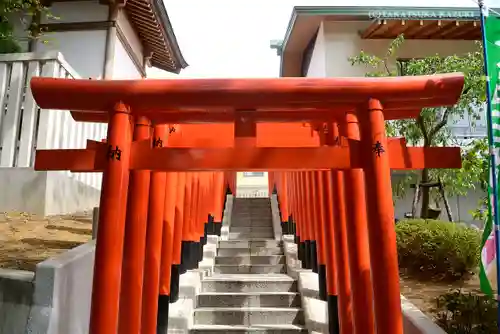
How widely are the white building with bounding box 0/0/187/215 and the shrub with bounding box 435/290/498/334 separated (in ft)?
22.9

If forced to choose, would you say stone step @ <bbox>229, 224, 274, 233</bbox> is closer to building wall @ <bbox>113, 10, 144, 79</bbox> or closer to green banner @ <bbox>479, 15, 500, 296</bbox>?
building wall @ <bbox>113, 10, 144, 79</bbox>

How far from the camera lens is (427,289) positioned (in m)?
5.76

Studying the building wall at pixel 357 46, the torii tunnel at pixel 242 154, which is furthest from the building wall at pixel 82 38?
the torii tunnel at pixel 242 154

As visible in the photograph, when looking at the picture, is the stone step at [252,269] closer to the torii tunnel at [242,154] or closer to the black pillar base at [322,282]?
the black pillar base at [322,282]

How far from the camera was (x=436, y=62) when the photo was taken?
917 centimetres

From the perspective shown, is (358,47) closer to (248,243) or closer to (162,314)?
(248,243)

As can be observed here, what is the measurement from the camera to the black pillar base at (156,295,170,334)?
19.0 feet

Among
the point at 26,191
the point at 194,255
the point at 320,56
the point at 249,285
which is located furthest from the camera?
the point at 320,56

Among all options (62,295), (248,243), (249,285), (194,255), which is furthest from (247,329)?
(248,243)

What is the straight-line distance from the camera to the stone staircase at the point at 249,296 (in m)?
6.46

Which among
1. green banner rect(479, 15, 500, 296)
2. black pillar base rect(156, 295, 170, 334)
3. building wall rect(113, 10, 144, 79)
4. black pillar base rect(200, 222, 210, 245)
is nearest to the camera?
green banner rect(479, 15, 500, 296)

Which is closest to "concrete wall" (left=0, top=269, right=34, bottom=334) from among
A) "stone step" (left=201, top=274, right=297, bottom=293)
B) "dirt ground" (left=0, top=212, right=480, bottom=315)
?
"dirt ground" (left=0, top=212, right=480, bottom=315)

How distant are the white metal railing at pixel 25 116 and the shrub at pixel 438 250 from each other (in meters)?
6.90

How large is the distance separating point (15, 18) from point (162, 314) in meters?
10.8
